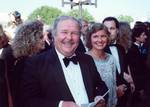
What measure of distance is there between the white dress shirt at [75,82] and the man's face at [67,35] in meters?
0.11

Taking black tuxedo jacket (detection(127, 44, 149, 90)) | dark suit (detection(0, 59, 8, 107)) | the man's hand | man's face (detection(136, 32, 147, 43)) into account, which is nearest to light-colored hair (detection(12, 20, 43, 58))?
dark suit (detection(0, 59, 8, 107))

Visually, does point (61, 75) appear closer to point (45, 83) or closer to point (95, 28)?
point (45, 83)

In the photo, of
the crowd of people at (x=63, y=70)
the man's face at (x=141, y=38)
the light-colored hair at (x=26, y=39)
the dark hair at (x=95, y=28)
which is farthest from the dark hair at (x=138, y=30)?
the light-colored hair at (x=26, y=39)

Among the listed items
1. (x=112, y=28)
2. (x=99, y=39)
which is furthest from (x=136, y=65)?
(x=99, y=39)

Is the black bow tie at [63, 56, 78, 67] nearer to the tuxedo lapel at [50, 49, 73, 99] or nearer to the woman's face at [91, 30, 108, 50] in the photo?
the tuxedo lapel at [50, 49, 73, 99]

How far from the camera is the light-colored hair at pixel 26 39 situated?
505 centimetres

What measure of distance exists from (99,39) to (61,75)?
1.55 meters

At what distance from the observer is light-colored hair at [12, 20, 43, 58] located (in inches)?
199

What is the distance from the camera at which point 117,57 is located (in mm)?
5816

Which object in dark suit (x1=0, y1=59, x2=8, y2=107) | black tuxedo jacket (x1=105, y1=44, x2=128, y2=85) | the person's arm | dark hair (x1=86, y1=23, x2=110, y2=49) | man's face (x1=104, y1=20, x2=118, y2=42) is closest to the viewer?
the person's arm

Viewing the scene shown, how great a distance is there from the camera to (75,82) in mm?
3795

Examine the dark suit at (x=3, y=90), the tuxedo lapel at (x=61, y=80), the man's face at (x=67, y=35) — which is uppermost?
the man's face at (x=67, y=35)

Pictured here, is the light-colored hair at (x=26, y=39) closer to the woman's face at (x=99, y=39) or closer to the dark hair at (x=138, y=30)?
the woman's face at (x=99, y=39)

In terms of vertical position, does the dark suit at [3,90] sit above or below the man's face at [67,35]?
below
